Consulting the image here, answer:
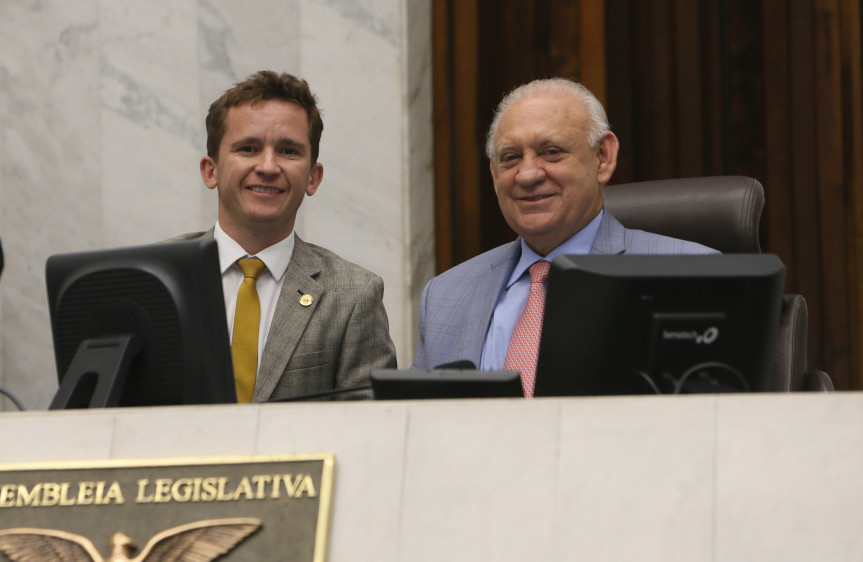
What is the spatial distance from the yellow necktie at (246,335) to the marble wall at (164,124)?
4.61 feet

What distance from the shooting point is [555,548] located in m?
1.23

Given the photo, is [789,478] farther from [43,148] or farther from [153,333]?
[43,148]

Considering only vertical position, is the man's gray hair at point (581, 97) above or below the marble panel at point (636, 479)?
above

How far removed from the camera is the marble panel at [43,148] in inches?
148

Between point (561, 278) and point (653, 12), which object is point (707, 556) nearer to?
point (561, 278)

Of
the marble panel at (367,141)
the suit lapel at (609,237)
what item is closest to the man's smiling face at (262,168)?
the suit lapel at (609,237)

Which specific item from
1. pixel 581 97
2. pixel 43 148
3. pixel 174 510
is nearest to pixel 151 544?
pixel 174 510

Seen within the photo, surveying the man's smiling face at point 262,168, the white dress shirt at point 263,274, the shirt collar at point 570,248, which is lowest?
the white dress shirt at point 263,274

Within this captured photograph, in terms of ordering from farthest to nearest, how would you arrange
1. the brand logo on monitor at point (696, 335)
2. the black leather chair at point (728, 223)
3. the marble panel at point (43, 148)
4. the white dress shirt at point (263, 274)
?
the marble panel at point (43, 148) → the white dress shirt at point (263, 274) → the black leather chair at point (728, 223) → the brand logo on monitor at point (696, 335)

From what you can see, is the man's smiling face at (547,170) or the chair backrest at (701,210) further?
the man's smiling face at (547,170)

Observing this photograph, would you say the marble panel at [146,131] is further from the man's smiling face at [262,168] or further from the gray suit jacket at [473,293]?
the gray suit jacket at [473,293]

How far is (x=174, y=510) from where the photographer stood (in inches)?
51.9

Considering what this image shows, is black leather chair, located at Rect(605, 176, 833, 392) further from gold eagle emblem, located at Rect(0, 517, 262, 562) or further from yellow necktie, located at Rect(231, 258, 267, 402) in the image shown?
gold eagle emblem, located at Rect(0, 517, 262, 562)

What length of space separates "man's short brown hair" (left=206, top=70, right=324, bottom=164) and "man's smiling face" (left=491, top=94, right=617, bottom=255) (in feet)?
1.42
